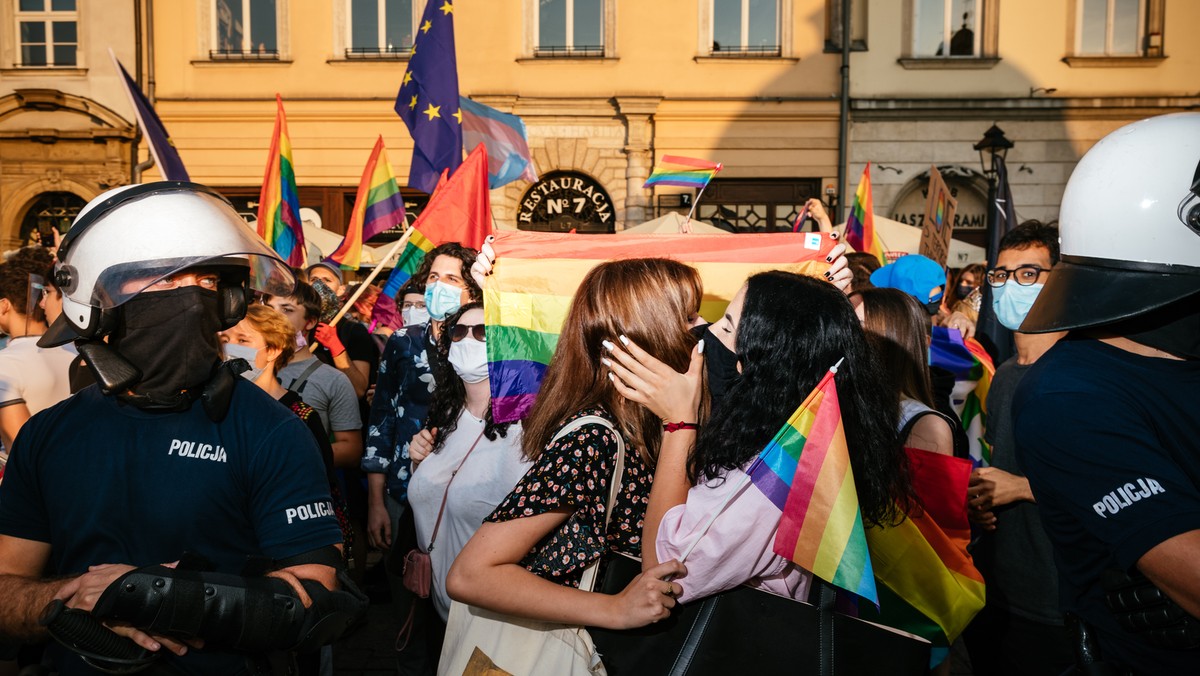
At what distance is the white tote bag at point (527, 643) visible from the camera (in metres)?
2.03

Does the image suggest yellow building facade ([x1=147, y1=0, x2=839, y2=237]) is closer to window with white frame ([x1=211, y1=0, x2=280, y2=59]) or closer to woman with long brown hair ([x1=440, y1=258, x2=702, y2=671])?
window with white frame ([x1=211, y1=0, x2=280, y2=59])

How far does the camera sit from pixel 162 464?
1930 mm

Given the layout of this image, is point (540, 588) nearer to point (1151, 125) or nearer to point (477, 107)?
point (1151, 125)

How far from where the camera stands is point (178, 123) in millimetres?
15680

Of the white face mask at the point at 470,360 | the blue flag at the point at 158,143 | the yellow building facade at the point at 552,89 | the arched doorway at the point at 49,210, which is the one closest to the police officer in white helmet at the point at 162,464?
the white face mask at the point at 470,360

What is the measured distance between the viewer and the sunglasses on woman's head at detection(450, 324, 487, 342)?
12.0 feet

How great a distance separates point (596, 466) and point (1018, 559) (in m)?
1.74

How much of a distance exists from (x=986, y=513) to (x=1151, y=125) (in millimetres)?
1685

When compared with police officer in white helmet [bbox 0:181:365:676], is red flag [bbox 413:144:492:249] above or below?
above

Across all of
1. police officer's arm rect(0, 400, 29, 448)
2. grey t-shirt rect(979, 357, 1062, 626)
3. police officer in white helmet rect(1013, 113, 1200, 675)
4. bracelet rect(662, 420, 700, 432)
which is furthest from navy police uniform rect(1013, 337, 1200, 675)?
police officer's arm rect(0, 400, 29, 448)

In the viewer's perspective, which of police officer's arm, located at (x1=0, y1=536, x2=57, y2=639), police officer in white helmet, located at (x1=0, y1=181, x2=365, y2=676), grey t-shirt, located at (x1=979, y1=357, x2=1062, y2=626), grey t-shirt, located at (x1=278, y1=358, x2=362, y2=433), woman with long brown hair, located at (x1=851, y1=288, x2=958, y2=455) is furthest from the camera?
grey t-shirt, located at (x1=278, y1=358, x2=362, y2=433)

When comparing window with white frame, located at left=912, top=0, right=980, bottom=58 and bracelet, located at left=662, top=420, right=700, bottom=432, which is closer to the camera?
bracelet, located at left=662, top=420, right=700, bottom=432

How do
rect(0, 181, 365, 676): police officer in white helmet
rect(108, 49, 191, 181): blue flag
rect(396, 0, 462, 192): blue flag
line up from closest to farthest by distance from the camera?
1. rect(0, 181, 365, 676): police officer in white helmet
2. rect(108, 49, 191, 181): blue flag
3. rect(396, 0, 462, 192): blue flag

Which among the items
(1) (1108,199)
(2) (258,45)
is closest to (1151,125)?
(1) (1108,199)
